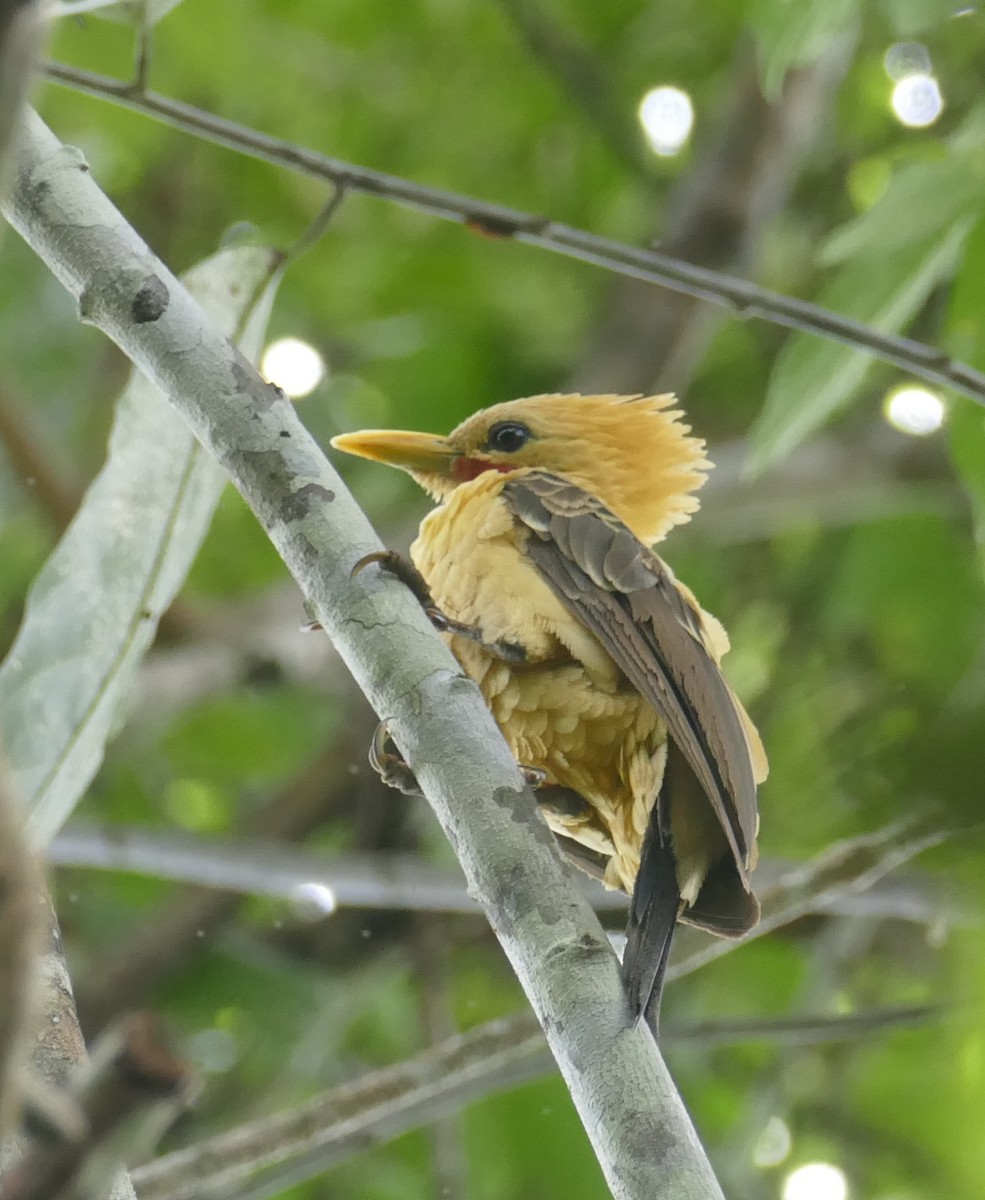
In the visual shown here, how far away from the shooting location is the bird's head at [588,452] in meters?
3.62

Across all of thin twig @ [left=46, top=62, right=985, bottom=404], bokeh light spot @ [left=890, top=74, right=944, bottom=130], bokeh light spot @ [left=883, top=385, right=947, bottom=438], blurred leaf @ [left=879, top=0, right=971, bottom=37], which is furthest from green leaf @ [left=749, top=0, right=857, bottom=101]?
bokeh light spot @ [left=890, top=74, right=944, bottom=130]

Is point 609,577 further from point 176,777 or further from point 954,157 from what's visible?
point 176,777

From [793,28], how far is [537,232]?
52 cm

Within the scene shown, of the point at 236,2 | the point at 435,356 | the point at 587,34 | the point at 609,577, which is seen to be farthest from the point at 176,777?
the point at 609,577

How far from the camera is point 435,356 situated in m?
5.50

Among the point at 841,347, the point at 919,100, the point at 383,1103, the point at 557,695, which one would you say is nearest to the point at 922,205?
the point at 841,347

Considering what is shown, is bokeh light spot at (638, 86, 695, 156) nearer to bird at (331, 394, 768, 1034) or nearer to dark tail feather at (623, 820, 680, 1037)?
bird at (331, 394, 768, 1034)

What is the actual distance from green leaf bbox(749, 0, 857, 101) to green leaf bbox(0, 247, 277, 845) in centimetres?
89

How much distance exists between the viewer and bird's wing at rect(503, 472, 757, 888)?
2516mm

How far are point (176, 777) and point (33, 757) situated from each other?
4391 mm

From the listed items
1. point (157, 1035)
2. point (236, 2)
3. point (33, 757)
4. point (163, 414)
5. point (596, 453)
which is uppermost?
point (236, 2)

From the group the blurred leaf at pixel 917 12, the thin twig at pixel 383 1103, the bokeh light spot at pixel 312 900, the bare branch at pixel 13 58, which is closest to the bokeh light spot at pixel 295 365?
the bokeh light spot at pixel 312 900

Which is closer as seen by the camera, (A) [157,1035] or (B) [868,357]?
(A) [157,1035]

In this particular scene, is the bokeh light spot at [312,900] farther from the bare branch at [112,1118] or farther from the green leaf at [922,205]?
the bare branch at [112,1118]
